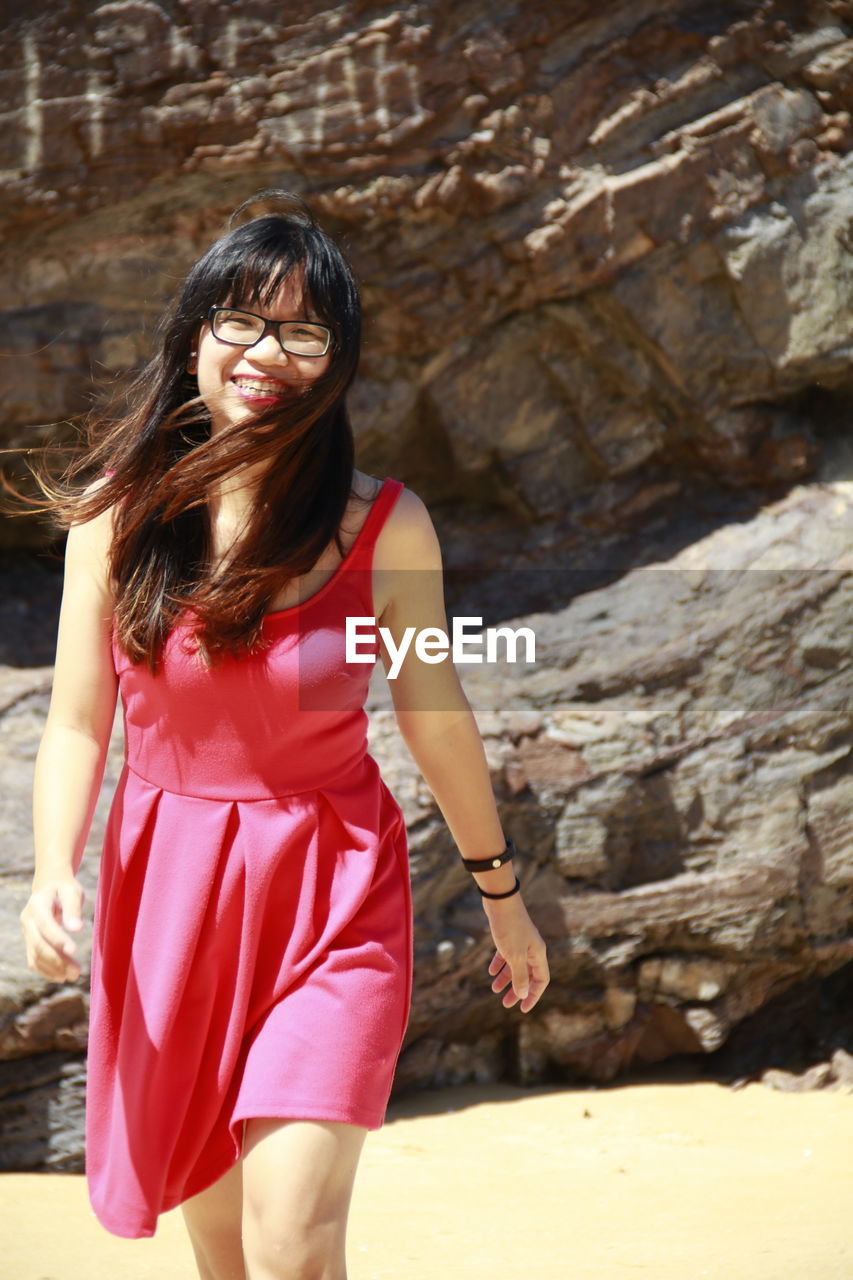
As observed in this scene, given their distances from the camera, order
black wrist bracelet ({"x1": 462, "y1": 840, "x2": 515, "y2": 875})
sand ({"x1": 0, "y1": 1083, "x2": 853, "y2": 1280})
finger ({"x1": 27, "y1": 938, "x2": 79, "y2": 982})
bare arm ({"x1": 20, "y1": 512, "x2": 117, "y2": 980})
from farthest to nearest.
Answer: sand ({"x1": 0, "y1": 1083, "x2": 853, "y2": 1280})
black wrist bracelet ({"x1": 462, "y1": 840, "x2": 515, "y2": 875})
bare arm ({"x1": 20, "y1": 512, "x2": 117, "y2": 980})
finger ({"x1": 27, "y1": 938, "x2": 79, "y2": 982})

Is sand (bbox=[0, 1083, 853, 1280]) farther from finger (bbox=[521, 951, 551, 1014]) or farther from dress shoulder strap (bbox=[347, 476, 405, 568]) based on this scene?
dress shoulder strap (bbox=[347, 476, 405, 568])

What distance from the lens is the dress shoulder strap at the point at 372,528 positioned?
219 centimetres

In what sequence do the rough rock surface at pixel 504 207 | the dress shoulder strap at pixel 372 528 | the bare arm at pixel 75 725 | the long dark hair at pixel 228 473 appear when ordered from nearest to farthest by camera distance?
the bare arm at pixel 75 725, the long dark hair at pixel 228 473, the dress shoulder strap at pixel 372 528, the rough rock surface at pixel 504 207

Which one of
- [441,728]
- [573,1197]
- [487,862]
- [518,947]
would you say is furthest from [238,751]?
[573,1197]

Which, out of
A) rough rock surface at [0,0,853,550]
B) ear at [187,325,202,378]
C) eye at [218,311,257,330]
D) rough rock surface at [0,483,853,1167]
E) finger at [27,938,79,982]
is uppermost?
eye at [218,311,257,330]

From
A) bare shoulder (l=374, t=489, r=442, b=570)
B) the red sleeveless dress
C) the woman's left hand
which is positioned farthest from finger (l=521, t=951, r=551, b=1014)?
bare shoulder (l=374, t=489, r=442, b=570)

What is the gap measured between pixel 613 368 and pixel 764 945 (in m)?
2.50

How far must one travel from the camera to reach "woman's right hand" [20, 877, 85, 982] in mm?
1815

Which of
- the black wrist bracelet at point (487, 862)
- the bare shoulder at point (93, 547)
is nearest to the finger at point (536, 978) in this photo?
the black wrist bracelet at point (487, 862)

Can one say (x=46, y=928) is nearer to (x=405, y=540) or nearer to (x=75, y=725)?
(x=75, y=725)

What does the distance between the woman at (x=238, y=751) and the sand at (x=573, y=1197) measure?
1410 mm

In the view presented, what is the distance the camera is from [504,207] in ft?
18.3

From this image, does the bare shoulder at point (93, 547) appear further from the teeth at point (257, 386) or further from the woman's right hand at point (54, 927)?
the woman's right hand at point (54, 927)

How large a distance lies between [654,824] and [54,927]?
137 inches
